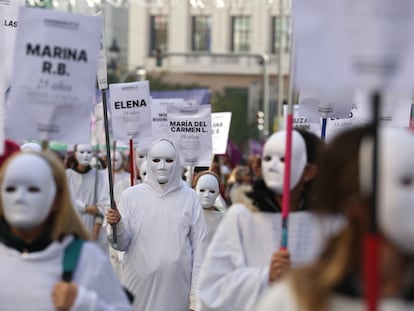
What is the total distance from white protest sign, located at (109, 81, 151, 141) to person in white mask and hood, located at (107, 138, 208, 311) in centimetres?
171

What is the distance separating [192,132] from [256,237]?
258 inches

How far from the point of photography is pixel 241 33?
216ft

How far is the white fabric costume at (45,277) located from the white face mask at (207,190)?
6715mm

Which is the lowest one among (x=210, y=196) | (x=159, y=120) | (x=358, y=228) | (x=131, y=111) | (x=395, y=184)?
(x=210, y=196)

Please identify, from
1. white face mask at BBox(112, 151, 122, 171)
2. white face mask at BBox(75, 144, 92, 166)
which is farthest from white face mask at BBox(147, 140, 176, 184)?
white face mask at BBox(112, 151, 122, 171)

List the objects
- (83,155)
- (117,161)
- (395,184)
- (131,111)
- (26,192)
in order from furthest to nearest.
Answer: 1. (117,161)
2. (83,155)
3. (131,111)
4. (26,192)
5. (395,184)

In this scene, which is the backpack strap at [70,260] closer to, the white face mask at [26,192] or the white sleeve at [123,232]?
the white face mask at [26,192]

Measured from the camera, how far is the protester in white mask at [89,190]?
47.6 feet

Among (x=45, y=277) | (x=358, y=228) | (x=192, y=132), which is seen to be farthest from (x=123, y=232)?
(x=358, y=228)

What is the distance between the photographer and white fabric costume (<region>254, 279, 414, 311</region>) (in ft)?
Answer: 11.5

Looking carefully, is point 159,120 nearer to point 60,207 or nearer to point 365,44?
point 60,207

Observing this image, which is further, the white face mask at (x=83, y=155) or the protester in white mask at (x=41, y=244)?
the white face mask at (x=83, y=155)

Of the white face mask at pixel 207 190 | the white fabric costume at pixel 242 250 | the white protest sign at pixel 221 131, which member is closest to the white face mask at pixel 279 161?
the white fabric costume at pixel 242 250

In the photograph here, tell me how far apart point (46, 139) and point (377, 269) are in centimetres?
272
